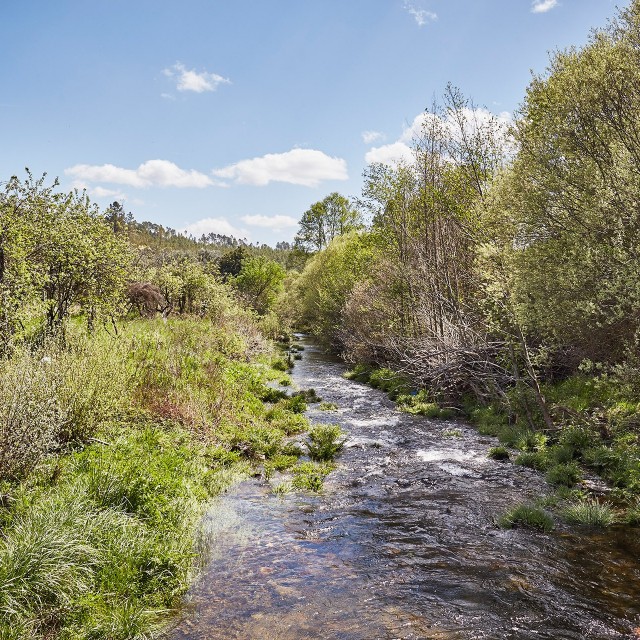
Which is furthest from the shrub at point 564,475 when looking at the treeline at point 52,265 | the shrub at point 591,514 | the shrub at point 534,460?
the treeline at point 52,265

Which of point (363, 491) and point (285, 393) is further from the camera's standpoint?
point (285, 393)

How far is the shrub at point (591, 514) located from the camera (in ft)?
25.6

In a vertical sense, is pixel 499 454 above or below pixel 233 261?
below

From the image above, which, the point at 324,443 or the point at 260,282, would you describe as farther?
the point at 260,282

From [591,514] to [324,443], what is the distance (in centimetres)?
663

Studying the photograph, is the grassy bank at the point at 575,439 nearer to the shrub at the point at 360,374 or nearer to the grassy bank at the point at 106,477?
the grassy bank at the point at 106,477

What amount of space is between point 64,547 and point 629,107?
12367 millimetres

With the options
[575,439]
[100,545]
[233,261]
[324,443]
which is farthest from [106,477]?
[233,261]

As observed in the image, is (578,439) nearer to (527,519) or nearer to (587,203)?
(527,519)

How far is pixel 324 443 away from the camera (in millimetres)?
12641

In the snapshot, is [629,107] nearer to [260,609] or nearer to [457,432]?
[457,432]

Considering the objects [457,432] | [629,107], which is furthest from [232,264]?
[629,107]

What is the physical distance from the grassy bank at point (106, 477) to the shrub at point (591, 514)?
16.5 feet

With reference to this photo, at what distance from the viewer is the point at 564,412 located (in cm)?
1349
